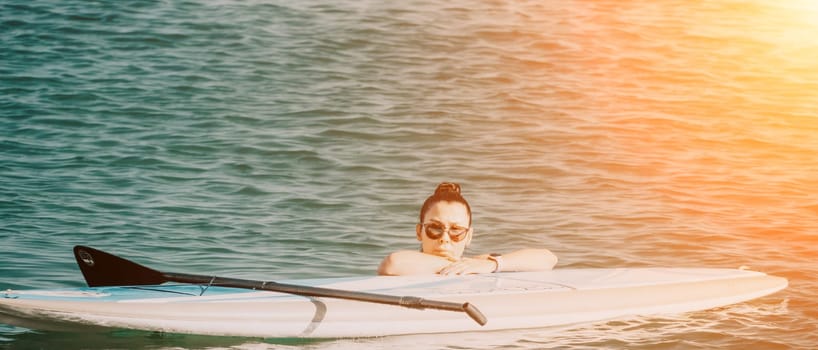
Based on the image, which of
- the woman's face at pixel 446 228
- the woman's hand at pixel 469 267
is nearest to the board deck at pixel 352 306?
the woman's hand at pixel 469 267

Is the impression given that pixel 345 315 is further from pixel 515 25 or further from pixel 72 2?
pixel 72 2

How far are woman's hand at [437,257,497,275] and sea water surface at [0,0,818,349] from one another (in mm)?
364

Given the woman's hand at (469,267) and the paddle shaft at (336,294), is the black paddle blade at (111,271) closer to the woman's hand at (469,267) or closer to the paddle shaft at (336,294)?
the paddle shaft at (336,294)

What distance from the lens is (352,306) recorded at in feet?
19.4

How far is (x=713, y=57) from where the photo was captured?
22.9 meters

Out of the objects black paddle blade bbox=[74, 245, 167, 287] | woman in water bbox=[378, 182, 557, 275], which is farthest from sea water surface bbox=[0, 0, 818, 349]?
woman in water bbox=[378, 182, 557, 275]

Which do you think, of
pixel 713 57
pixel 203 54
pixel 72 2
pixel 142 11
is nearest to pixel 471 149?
pixel 203 54

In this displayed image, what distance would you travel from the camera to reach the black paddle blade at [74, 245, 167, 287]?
5.81 m

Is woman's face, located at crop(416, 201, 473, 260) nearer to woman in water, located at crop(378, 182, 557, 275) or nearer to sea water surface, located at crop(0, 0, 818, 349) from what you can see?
woman in water, located at crop(378, 182, 557, 275)

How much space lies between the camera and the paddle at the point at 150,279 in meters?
5.54

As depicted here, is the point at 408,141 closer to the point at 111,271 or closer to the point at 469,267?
the point at 469,267

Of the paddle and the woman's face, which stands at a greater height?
the woman's face

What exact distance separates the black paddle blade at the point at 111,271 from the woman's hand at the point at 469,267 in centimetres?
152

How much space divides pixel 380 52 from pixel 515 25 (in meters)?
4.05
